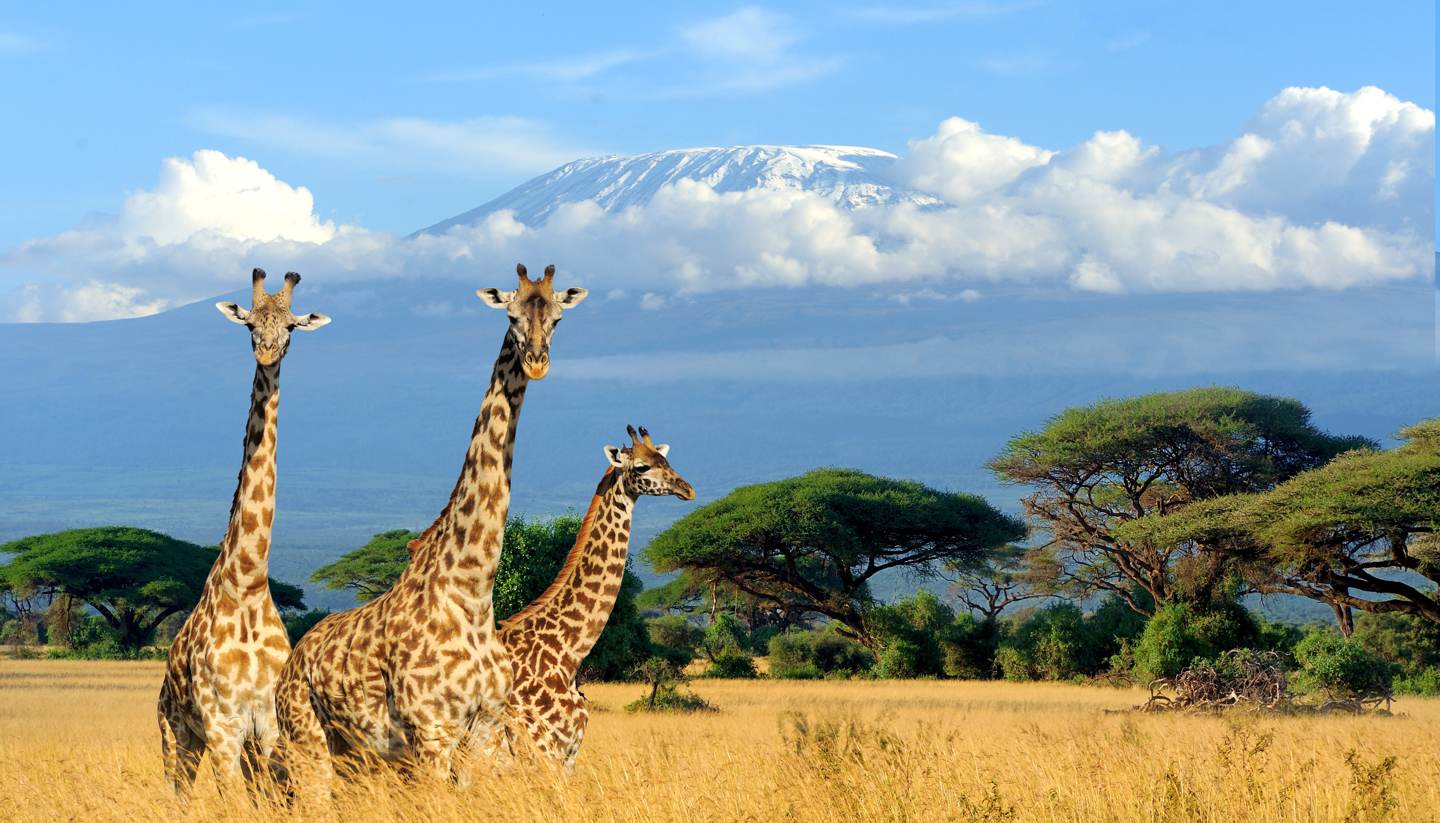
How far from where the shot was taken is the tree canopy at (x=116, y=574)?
190 feet

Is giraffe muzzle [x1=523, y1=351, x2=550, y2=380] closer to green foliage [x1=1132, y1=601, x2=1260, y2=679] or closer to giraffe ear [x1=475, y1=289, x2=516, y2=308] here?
giraffe ear [x1=475, y1=289, x2=516, y2=308]


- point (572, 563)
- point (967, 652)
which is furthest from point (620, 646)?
point (572, 563)

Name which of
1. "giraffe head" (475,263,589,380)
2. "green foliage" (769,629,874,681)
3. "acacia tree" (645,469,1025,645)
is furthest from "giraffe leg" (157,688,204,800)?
"acacia tree" (645,469,1025,645)

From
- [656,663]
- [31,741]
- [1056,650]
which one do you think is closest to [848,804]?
[31,741]

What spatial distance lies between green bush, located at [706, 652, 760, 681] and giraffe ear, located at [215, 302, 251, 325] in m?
34.6

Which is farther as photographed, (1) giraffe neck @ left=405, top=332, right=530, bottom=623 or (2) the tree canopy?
(2) the tree canopy

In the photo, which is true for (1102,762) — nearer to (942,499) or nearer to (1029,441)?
(1029,441)

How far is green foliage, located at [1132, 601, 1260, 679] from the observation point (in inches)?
1447

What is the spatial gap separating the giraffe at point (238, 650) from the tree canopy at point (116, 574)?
4846 centimetres

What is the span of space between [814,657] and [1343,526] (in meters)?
18.4

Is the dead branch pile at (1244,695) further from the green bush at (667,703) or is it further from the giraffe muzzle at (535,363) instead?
the giraffe muzzle at (535,363)

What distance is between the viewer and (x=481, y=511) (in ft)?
34.6

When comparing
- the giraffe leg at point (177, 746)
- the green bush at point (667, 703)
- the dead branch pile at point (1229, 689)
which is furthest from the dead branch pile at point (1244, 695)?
the giraffe leg at point (177, 746)

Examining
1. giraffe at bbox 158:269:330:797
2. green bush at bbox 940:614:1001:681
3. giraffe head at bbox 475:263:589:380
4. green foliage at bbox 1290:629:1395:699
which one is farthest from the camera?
green bush at bbox 940:614:1001:681
